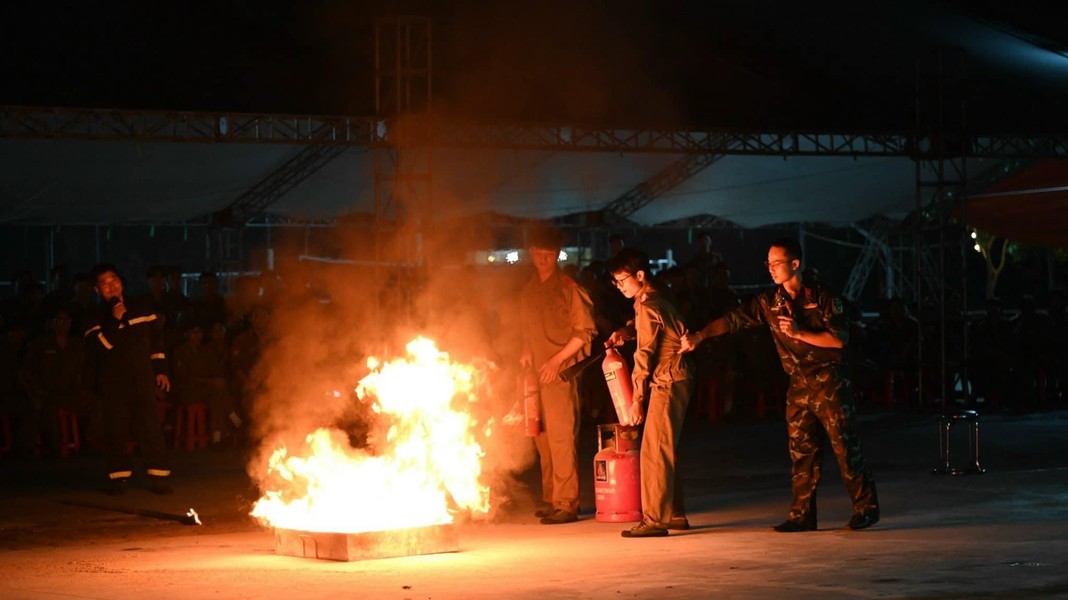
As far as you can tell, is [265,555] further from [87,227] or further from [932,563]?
[87,227]

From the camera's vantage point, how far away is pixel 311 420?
12102mm

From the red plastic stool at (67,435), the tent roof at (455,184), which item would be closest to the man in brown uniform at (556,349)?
the red plastic stool at (67,435)

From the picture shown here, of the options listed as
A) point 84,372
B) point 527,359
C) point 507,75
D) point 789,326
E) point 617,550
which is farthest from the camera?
point 507,75

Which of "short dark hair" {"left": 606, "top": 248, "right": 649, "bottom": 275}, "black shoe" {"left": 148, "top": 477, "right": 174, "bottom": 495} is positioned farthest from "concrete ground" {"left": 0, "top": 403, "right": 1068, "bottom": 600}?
"short dark hair" {"left": 606, "top": 248, "right": 649, "bottom": 275}

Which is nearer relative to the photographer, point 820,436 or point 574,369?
point 820,436

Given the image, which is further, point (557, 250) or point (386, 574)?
point (557, 250)

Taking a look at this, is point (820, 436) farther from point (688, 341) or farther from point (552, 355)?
point (552, 355)

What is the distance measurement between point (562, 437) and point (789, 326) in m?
2.26

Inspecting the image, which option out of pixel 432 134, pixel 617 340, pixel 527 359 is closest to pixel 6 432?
pixel 432 134

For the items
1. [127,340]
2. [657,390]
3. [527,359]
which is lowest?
[657,390]

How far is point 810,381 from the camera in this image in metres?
9.64

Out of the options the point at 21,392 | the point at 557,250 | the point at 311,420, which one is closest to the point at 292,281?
the point at 21,392

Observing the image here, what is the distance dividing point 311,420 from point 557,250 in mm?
2767

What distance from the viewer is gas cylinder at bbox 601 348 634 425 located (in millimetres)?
10281
